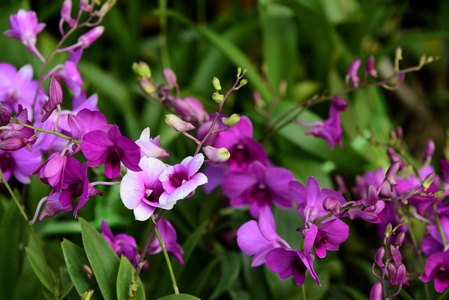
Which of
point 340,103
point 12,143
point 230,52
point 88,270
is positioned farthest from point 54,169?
point 230,52

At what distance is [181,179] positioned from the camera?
61 centimetres

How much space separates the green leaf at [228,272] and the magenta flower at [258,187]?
141 millimetres

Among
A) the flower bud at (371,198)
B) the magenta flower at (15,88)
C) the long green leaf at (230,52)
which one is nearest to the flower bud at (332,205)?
the flower bud at (371,198)

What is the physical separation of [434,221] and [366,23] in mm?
911

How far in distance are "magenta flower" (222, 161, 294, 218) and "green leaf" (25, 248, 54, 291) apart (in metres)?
0.31

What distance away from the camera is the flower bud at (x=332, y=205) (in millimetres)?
603

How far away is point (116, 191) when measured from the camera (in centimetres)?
123

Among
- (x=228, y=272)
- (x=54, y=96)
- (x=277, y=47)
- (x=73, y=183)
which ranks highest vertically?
(x=54, y=96)

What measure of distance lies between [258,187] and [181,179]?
31cm

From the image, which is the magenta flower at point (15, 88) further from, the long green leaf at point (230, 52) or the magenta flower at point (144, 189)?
the long green leaf at point (230, 52)

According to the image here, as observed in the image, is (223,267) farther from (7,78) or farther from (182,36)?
(182,36)

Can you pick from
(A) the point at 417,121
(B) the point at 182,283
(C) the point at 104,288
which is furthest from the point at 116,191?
(A) the point at 417,121

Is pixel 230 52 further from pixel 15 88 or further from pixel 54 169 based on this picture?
pixel 54 169

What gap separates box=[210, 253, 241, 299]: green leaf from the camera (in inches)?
37.0
